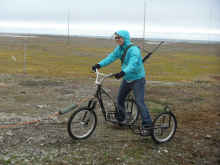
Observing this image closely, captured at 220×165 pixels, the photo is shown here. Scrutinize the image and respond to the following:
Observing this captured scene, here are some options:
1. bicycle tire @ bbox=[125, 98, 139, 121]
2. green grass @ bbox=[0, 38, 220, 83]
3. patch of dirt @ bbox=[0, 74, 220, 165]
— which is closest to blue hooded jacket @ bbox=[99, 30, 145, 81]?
bicycle tire @ bbox=[125, 98, 139, 121]

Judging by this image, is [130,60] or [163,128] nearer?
[130,60]

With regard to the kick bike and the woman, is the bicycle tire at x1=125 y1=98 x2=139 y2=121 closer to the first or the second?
the kick bike

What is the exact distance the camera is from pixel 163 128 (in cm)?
559

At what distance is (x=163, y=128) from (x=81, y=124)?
1763mm

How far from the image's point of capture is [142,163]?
4.63 m

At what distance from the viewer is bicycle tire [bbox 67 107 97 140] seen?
16.4ft

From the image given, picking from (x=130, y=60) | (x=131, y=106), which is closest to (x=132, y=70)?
(x=130, y=60)

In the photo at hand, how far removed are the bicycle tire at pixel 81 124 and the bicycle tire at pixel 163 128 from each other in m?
1.29

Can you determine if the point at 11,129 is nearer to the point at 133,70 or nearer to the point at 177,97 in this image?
the point at 133,70

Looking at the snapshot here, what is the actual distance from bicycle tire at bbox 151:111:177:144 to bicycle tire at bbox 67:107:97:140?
50.9 inches

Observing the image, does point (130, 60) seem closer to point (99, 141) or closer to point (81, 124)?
point (81, 124)

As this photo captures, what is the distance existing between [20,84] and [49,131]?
286 inches

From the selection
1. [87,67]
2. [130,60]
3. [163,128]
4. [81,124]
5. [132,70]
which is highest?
[130,60]

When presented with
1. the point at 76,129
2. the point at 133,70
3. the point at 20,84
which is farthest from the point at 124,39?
the point at 20,84
